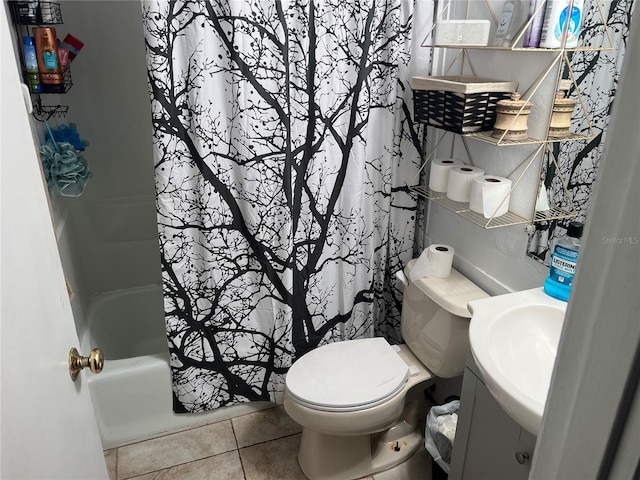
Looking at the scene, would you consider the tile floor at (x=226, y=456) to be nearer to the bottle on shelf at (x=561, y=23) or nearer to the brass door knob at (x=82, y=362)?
the brass door knob at (x=82, y=362)

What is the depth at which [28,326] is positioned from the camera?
0.74m

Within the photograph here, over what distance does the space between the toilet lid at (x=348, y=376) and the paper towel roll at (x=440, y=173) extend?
2.11ft

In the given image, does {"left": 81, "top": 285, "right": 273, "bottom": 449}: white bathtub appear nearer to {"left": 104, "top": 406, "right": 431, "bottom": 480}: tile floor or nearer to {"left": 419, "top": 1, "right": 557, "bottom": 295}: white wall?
{"left": 104, "top": 406, "right": 431, "bottom": 480}: tile floor

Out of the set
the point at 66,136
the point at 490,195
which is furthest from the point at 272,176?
the point at 66,136

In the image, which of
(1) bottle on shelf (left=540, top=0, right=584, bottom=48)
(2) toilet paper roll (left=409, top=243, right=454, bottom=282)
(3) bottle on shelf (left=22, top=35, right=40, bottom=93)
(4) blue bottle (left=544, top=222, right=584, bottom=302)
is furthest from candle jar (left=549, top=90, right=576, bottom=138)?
(3) bottle on shelf (left=22, top=35, right=40, bottom=93)

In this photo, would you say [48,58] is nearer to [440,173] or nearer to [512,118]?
[440,173]

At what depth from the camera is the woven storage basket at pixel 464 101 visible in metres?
1.55

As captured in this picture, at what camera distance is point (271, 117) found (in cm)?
175

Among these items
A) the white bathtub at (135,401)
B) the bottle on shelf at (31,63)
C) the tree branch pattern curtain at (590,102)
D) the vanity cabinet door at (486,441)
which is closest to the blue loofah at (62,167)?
the bottle on shelf at (31,63)

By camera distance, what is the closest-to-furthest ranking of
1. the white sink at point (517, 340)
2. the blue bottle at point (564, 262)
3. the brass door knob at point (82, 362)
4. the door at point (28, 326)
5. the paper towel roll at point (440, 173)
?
the door at point (28, 326) < the brass door knob at point (82, 362) < the white sink at point (517, 340) < the blue bottle at point (564, 262) < the paper towel roll at point (440, 173)

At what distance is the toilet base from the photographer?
74.0 inches

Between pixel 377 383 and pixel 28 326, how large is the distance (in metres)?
1.25

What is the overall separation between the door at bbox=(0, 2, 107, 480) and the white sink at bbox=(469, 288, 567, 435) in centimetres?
90

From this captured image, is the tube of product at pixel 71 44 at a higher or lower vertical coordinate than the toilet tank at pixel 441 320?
higher
